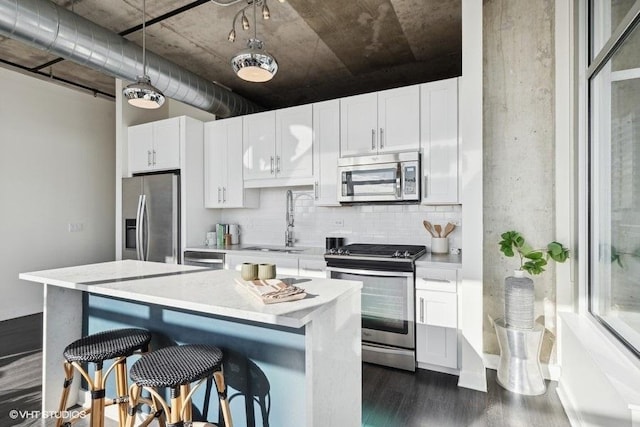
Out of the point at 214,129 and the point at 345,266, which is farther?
the point at 214,129

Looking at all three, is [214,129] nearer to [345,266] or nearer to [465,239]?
[345,266]

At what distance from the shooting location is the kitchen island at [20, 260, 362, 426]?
4.70 ft

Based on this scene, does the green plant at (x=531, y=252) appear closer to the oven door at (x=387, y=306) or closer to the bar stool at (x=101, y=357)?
Answer: the oven door at (x=387, y=306)

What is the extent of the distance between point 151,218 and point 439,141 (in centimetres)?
341

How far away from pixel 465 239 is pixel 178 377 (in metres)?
2.20

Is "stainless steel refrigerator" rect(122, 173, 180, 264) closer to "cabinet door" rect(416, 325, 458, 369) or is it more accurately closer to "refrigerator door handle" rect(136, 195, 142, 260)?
"refrigerator door handle" rect(136, 195, 142, 260)

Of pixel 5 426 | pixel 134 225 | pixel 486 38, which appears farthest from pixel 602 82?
pixel 134 225

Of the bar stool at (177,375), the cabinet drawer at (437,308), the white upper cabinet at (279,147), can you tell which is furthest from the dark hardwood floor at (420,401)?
the white upper cabinet at (279,147)

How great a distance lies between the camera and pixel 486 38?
2.93 m

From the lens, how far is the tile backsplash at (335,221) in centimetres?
352

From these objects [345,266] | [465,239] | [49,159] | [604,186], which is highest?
[49,159]

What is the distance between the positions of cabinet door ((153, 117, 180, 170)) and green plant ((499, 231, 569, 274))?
3590mm

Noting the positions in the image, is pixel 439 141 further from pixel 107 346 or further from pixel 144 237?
pixel 144 237
